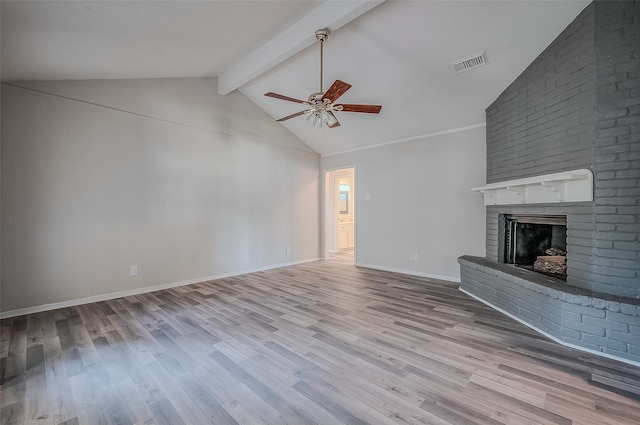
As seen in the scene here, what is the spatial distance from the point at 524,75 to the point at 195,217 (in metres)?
5.01

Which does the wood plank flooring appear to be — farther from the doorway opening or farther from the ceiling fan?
the doorway opening

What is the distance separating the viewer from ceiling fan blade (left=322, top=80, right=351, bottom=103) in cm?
271

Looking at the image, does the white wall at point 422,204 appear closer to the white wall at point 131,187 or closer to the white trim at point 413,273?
the white trim at point 413,273

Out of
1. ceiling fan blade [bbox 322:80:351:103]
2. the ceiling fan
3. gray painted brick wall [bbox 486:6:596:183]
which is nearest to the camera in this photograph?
gray painted brick wall [bbox 486:6:596:183]

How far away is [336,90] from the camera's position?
2811 millimetres

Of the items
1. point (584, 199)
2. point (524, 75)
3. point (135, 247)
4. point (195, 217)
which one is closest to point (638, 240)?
point (584, 199)

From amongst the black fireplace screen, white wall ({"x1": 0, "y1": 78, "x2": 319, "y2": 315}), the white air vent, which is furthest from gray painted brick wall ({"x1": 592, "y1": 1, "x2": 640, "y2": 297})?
white wall ({"x1": 0, "y1": 78, "x2": 319, "y2": 315})

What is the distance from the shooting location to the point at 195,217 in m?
4.52

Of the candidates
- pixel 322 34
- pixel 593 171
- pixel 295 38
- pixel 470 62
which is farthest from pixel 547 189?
pixel 295 38

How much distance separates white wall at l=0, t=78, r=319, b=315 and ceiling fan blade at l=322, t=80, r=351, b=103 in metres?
2.69

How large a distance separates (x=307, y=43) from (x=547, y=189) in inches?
124

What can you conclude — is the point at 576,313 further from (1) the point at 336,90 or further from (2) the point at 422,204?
(1) the point at 336,90

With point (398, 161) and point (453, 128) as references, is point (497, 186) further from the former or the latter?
point (398, 161)

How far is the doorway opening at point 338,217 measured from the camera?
6.72m
